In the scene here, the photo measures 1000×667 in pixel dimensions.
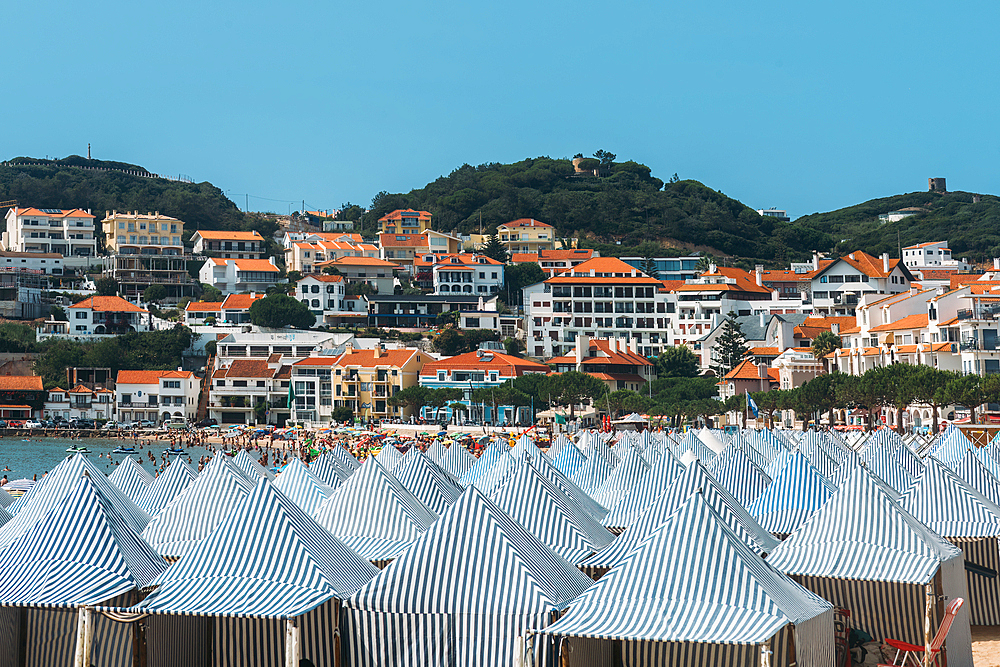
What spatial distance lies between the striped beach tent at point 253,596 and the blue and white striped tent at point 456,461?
19.0 meters

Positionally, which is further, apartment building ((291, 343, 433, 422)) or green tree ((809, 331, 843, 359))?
apartment building ((291, 343, 433, 422))

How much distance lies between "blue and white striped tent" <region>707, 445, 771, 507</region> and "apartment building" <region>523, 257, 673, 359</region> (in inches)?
2929

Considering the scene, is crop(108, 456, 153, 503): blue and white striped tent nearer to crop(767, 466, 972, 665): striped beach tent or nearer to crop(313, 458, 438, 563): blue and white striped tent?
crop(313, 458, 438, 563): blue and white striped tent

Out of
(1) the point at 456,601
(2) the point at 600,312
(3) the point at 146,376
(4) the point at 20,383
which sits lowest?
(1) the point at 456,601

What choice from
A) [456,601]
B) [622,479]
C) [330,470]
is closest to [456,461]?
[330,470]

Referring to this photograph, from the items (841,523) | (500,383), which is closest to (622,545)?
(841,523)

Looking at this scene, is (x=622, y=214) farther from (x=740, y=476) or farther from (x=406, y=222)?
(x=740, y=476)

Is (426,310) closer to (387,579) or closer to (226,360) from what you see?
(226,360)

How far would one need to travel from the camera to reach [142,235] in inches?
4547

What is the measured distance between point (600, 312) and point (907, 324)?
34.3 m

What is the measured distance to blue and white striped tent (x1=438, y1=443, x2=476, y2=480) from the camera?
31797mm

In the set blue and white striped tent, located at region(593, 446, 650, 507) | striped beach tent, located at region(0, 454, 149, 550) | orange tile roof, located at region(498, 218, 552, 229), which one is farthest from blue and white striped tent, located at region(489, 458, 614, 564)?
orange tile roof, located at region(498, 218, 552, 229)

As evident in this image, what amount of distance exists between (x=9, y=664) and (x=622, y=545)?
22.7ft

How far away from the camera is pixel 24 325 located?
96688mm
